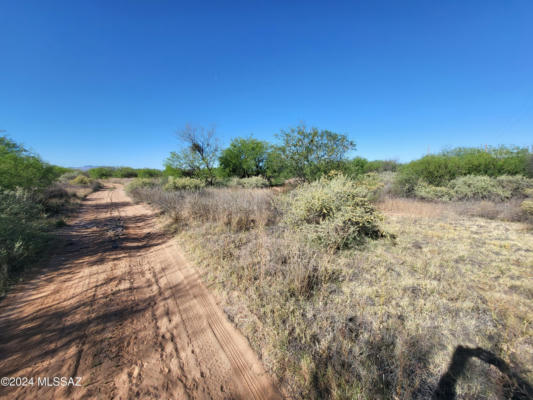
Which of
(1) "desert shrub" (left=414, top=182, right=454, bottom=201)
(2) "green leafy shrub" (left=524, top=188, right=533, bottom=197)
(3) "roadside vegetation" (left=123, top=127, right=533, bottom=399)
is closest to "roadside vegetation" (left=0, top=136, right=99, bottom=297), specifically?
(3) "roadside vegetation" (left=123, top=127, right=533, bottom=399)

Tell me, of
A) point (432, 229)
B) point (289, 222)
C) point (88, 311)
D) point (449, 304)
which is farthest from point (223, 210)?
point (432, 229)

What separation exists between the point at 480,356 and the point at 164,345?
3.31 meters

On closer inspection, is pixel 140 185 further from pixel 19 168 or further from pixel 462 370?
pixel 462 370

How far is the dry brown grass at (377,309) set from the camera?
1.57m

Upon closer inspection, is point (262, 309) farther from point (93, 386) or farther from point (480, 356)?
point (480, 356)

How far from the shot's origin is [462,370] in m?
1.64

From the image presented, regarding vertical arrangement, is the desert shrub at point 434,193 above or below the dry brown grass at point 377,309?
above

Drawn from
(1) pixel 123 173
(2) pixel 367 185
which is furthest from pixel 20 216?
(1) pixel 123 173

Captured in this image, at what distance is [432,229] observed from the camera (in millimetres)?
5527

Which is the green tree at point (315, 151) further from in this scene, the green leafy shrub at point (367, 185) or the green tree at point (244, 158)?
the green tree at point (244, 158)

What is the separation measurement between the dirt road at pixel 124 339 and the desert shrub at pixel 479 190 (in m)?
13.6

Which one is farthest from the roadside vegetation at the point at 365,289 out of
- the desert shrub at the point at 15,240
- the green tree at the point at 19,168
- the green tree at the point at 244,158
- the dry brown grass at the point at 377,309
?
the green tree at the point at 244,158

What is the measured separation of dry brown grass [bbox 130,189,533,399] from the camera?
1567mm

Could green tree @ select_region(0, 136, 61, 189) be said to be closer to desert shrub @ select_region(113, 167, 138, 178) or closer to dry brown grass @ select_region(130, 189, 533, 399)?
dry brown grass @ select_region(130, 189, 533, 399)
